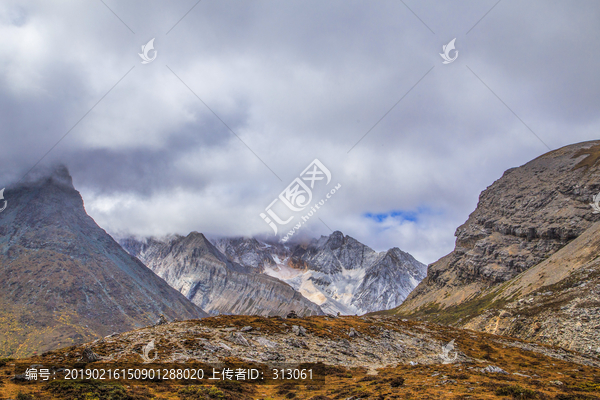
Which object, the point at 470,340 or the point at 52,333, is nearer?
the point at 470,340

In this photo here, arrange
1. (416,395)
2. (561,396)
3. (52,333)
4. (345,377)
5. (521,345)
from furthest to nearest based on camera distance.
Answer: (52,333) → (521,345) → (345,377) → (416,395) → (561,396)

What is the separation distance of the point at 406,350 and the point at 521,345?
34.6 meters

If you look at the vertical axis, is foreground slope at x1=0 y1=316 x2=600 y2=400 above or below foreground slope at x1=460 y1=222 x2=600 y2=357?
below

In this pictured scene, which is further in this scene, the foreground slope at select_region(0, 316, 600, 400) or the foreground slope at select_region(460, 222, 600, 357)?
the foreground slope at select_region(460, 222, 600, 357)

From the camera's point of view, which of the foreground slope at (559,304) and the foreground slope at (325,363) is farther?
the foreground slope at (559,304)

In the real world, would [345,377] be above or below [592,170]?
below

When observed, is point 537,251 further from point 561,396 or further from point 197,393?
point 197,393

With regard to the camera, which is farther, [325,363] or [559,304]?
[559,304]

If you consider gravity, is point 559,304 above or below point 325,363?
above

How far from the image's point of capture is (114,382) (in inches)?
1067

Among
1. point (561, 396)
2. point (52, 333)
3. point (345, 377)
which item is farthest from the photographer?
point (52, 333)

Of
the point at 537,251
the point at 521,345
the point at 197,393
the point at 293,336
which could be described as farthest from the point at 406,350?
the point at 537,251

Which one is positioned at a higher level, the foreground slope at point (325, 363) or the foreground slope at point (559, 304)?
the foreground slope at point (559, 304)

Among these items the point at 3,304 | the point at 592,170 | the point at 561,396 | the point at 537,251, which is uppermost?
the point at 592,170
